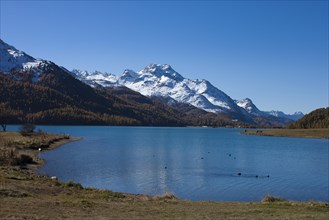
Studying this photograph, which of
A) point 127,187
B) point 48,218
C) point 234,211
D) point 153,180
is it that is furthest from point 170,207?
point 153,180

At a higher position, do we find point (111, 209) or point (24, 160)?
point (111, 209)

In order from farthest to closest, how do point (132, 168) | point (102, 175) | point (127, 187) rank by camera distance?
1. point (132, 168)
2. point (102, 175)
3. point (127, 187)

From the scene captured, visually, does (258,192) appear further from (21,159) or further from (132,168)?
(21,159)

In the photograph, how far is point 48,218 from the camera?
2055 centimetres

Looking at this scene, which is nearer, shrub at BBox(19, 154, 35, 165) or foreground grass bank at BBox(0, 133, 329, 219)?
foreground grass bank at BBox(0, 133, 329, 219)

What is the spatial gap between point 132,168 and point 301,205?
1735 inches

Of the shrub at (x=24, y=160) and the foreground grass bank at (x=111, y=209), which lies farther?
the shrub at (x=24, y=160)

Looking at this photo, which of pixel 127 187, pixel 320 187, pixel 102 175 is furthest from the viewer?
pixel 102 175

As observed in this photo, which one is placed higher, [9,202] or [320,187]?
[9,202]

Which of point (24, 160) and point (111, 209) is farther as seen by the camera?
point (24, 160)

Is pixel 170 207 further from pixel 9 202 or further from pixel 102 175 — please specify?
pixel 102 175

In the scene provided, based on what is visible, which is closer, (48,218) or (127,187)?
(48,218)

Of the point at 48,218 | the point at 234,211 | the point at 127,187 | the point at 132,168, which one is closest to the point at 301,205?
the point at 234,211

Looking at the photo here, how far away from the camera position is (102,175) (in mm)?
60062
